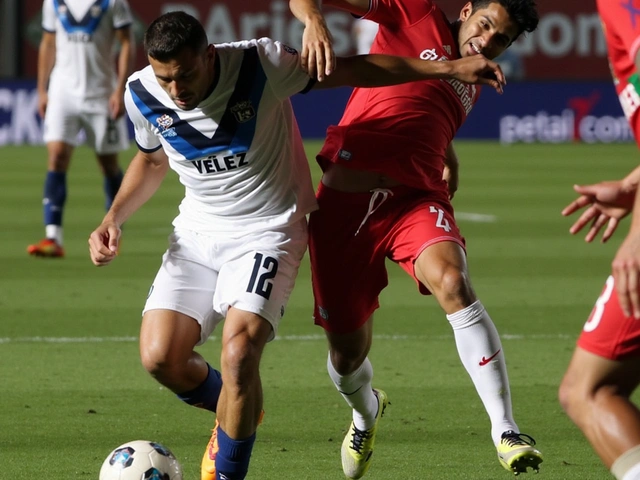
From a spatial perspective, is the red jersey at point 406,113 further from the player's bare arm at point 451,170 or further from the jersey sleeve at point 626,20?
the jersey sleeve at point 626,20

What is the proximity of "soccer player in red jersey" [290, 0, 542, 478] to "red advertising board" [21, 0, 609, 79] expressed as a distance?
20.0m

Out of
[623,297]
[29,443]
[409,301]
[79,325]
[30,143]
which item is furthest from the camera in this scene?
[30,143]

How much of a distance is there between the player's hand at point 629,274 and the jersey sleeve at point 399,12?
8.08ft

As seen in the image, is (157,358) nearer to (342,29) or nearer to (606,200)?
(606,200)

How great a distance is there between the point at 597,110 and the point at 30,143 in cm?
1057

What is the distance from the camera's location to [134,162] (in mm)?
5211

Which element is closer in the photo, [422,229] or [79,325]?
[422,229]

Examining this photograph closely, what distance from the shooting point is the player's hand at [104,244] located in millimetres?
4809

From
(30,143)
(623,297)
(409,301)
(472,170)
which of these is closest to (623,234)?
(409,301)

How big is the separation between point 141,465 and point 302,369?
2426mm

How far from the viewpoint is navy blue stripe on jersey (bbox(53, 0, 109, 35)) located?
11156mm

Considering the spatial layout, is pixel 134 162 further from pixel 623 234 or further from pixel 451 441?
pixel 623 234

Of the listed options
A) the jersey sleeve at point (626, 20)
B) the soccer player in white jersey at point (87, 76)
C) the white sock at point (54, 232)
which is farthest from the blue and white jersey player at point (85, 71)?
the jersey sleeve at point (626, 20)

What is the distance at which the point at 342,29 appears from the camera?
84.3ft
